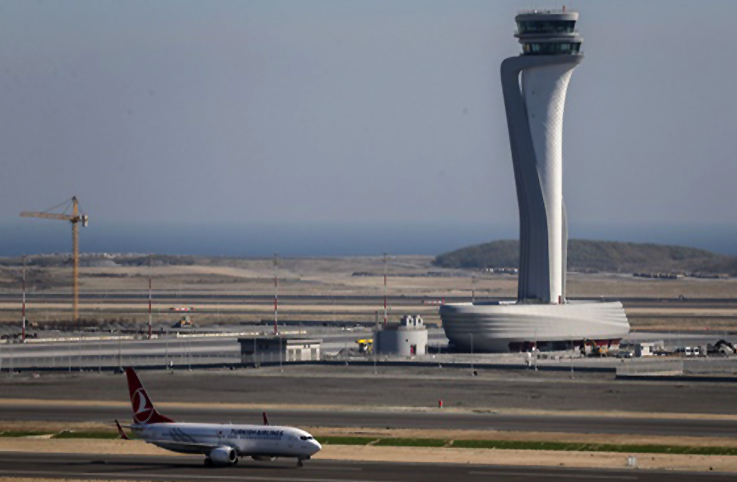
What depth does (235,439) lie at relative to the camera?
8381cm

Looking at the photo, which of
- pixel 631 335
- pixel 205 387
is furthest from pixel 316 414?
pixel 631 335

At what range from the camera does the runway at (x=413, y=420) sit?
97812mm

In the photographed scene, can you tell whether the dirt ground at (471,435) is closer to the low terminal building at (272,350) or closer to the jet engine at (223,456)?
the jet engine at (223,456)

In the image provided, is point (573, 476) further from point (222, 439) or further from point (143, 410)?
point (143, 410)

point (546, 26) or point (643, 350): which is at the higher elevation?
point (546, 26)

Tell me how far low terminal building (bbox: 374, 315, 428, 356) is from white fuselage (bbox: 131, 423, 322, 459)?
200ft

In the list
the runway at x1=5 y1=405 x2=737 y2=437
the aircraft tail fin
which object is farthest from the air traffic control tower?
the aircraft tail fin

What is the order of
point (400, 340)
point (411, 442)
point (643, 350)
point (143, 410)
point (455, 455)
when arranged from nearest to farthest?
point (143, 410), point (455, 455), point (411, 442), point (643, 350), point (400, 340)

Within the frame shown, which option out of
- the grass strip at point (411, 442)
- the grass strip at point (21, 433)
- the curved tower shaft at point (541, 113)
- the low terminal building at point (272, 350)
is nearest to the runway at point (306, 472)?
the grass strip at point (411, 442)

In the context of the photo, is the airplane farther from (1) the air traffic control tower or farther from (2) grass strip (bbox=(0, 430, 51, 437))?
(1) the air traffic control tower

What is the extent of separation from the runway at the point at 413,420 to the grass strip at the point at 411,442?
527 centimetres

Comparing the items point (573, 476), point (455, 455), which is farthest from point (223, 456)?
point (573, 476)

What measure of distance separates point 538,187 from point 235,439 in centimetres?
6543

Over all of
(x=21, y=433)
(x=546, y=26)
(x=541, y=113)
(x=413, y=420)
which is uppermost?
(x=546, y=26)
